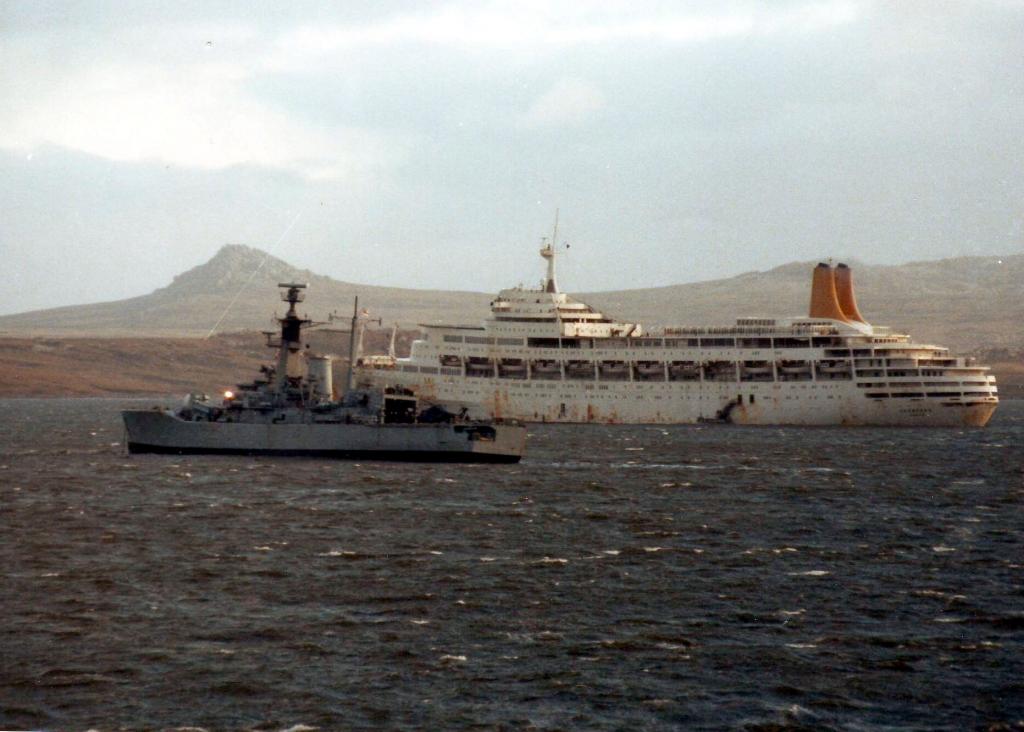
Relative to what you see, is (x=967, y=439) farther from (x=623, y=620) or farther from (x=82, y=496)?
(x=623, y=620)

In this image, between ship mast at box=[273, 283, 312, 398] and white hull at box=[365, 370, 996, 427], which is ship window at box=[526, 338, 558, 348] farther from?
ship mast at box=[273, 283, 312, 398]

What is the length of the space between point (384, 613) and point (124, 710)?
726 cm

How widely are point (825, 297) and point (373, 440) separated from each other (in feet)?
200

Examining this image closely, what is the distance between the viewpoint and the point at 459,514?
4144cm

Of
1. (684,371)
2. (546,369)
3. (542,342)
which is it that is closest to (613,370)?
(546,369)

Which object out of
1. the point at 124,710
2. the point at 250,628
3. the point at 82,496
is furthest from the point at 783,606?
the point at 82,496

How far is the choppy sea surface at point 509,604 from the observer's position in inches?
780

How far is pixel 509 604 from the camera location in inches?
1061

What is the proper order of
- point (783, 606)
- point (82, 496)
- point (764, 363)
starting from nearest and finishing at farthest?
point (783, 606)
point (82, 496)
point (764, 363)

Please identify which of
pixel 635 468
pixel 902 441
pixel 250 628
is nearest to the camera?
pixel 250 628

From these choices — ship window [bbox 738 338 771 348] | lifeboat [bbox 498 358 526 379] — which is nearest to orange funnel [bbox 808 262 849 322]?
ship window [bbox 738 338 771 348]

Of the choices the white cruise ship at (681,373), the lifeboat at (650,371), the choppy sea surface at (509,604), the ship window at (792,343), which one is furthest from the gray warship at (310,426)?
the ship window at (792,343)

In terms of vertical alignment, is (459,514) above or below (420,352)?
below

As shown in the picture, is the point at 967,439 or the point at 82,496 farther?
the point at 967,439
